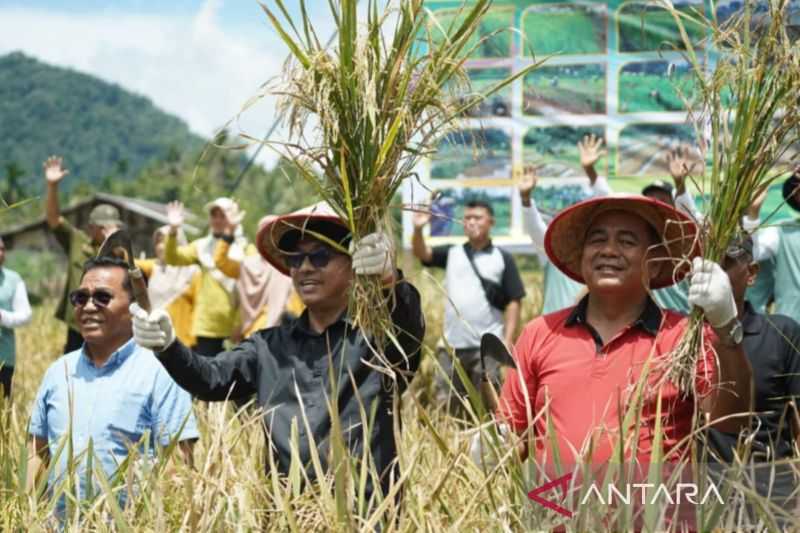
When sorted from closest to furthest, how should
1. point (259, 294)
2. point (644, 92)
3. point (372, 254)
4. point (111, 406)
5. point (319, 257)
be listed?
point (372, 254), point (319, 257), point (111, 406), point (644, 92), point (259, 294)

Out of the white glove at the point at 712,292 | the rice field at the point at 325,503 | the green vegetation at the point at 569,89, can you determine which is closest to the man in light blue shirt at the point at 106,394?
the rice field at the point at 325,503

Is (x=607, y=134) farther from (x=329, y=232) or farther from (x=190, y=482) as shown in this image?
(x=190, y=482)

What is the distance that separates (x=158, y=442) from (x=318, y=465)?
0.57 metres

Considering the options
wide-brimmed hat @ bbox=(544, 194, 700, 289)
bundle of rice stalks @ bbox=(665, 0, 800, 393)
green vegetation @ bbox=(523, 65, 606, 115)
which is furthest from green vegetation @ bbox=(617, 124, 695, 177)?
bundle of rice stalks @ bbox=(665, 0, 800, 393)

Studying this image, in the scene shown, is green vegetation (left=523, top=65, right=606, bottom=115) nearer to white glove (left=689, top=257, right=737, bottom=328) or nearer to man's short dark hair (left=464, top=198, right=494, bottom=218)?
man's short dark hair (left=464, top=198, right=494, bottom=218)

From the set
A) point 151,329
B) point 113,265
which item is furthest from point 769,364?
point 113,265

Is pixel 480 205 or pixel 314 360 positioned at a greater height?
pixel 480 205

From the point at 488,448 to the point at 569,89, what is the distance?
4.51 meters

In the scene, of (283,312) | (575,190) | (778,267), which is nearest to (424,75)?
(778,267)

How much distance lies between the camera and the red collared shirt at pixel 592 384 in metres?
3.23

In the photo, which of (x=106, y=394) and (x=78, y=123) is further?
(x=78, y=123)

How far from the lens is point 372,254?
331cm

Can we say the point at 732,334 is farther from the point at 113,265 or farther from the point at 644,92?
the point at 644,92

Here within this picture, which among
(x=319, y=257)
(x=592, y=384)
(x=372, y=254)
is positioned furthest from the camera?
(x=319, y=257)
